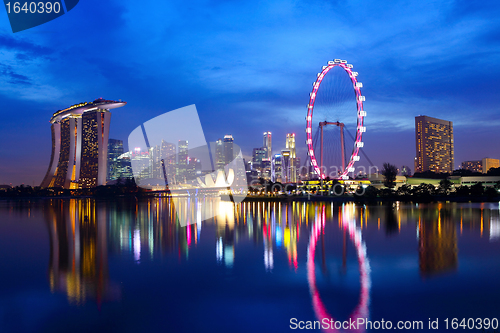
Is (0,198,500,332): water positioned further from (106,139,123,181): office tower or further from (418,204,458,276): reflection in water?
(106,139,123,181): office tower

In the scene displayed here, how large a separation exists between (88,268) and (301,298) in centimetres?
630

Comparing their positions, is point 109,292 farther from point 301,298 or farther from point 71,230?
point 71,230

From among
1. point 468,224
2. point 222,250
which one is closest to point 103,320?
point 222,250

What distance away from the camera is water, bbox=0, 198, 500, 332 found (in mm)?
6906

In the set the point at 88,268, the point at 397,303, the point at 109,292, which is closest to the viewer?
the point at 397,303

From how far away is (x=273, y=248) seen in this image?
45.9ft

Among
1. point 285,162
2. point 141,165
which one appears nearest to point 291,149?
point 285,162

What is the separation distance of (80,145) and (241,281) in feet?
287

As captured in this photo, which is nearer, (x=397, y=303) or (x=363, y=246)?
(x=397, y=303)

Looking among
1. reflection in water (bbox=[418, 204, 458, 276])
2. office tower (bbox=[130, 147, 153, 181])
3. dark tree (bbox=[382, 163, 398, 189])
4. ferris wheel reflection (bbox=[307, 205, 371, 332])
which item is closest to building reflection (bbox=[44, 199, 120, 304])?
ferris wheel reflection (bbox=[307, 205, 371, 332])

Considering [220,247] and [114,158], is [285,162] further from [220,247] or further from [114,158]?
[220,247]

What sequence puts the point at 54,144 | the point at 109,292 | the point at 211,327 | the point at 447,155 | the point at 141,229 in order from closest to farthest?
the point at 211,327
the point at 109,292
the point at 141,229
the point at 54,144
the point at 447,155

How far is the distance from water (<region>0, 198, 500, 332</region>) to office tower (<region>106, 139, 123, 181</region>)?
110275 millimetres

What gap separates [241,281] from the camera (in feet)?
30.9
